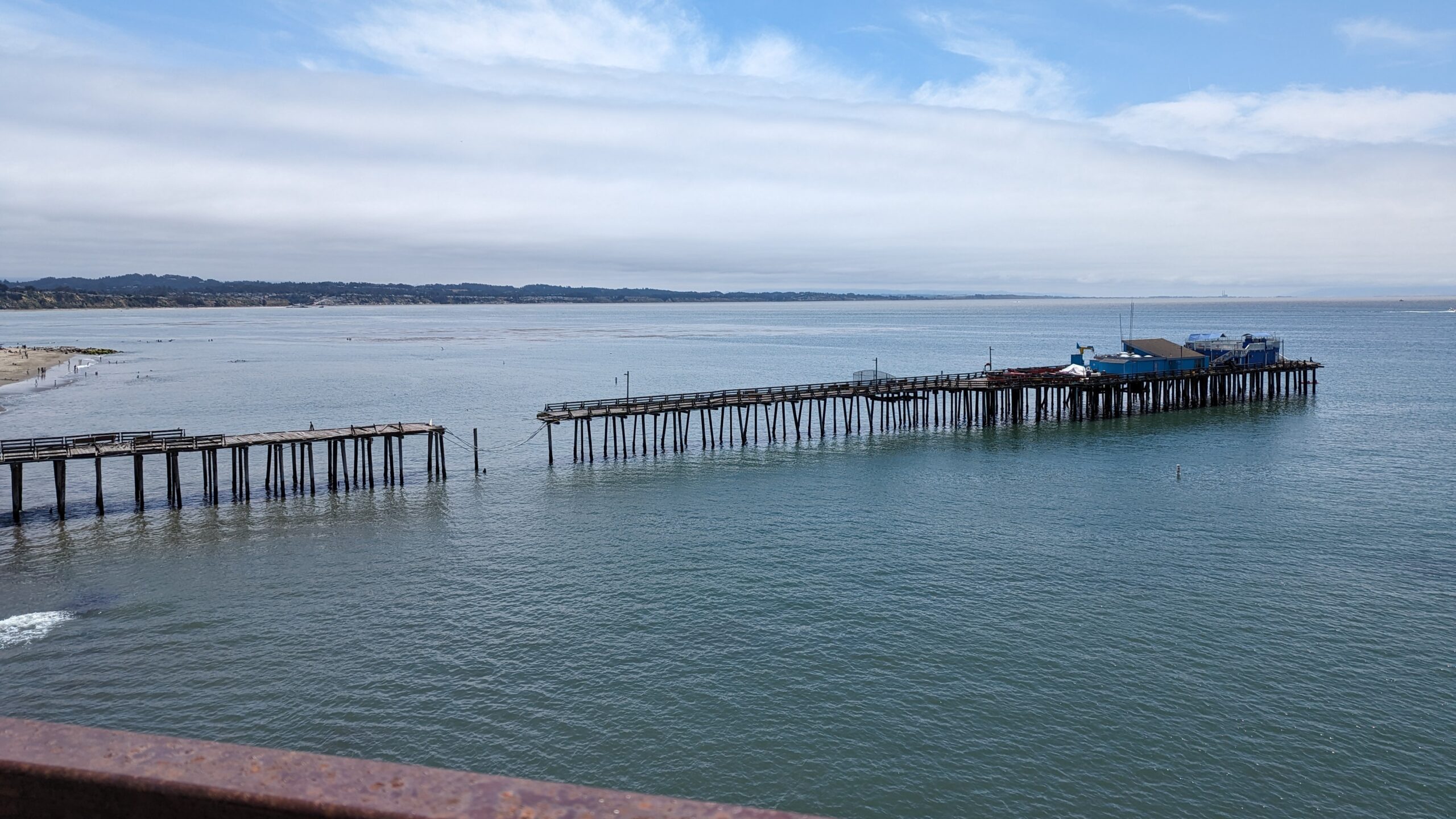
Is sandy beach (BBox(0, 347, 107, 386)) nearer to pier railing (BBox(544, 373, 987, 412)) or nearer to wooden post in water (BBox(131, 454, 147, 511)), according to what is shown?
wooden post in water (BBox(131, 454, 147, 511))

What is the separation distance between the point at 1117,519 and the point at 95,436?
41.5 metres

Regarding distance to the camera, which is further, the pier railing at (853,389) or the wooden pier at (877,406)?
the wooden pier at (877,406)

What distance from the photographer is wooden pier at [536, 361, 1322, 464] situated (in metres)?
54.3

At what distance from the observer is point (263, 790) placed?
3529 mm

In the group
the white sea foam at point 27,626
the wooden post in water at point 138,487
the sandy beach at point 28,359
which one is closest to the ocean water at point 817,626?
the white sea foam at point 27,626

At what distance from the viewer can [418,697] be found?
866 inches

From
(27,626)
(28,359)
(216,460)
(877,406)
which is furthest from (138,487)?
(28,359)

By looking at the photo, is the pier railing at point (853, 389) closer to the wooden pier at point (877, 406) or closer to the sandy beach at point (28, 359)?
the wooden pier at point (877, 406)

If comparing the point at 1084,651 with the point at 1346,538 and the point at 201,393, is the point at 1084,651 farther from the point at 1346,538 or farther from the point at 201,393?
the point at 201,393

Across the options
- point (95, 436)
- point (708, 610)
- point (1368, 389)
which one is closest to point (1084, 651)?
point (708, 610)

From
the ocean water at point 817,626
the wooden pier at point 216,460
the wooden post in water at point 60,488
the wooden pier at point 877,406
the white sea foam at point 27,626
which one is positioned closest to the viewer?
the ocean water at point 817,626

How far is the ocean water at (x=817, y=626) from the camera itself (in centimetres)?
1938

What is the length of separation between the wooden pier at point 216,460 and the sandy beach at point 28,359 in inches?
2301

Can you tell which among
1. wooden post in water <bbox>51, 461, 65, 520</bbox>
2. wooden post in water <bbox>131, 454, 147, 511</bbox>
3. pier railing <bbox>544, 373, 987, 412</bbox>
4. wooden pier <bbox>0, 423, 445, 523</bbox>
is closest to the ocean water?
wooden post in water <bbox>131, 454, 147, 511</bbox>
